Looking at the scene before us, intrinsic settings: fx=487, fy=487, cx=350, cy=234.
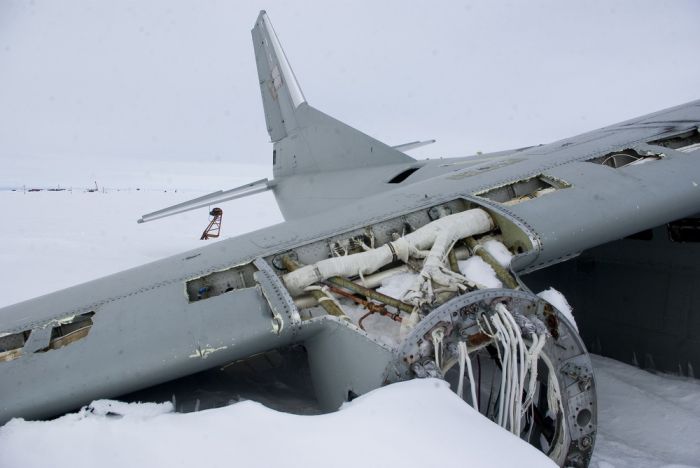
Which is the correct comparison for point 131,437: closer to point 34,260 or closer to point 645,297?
point 645,297

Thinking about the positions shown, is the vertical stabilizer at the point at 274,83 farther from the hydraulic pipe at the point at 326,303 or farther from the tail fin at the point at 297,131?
the hydraulic pipe at the point at 326,303

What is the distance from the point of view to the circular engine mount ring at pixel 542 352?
9.71ft

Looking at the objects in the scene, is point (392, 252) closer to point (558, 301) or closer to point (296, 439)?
point (558, 301)

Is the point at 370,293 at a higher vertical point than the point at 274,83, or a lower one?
lower

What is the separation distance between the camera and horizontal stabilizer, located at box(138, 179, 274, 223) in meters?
9.55

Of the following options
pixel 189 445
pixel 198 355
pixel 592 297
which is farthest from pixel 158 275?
pixel 592 297

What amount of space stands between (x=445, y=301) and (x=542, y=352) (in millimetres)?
790

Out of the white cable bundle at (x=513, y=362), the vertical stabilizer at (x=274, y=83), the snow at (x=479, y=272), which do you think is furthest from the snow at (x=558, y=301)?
the vertical stabilizer at (x=274, y=83)

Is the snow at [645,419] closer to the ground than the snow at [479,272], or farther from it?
closer to the ground

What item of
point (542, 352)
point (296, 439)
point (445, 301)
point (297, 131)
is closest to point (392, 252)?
point (445, 301)

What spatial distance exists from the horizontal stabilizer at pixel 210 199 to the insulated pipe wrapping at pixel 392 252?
5.93m

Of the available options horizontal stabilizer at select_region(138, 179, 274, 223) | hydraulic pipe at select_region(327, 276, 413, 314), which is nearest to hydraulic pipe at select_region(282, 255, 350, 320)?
hydraulic pipe at select_region(327, 276, 413, 314)

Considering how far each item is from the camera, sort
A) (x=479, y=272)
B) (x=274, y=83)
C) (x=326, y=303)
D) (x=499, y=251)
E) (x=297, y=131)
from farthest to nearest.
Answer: (x=274, y=83), (x=297, y=131), (x=499, y=251), (x=479, y=272), (x=326, y=303)

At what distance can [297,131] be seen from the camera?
10023 mm
